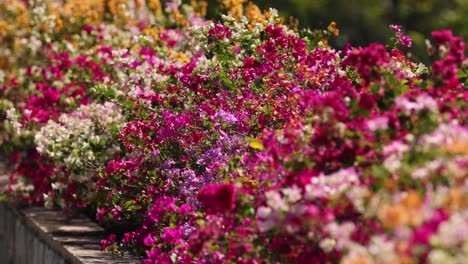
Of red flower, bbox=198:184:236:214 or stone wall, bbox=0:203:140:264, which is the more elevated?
stone wall, bbox=0:203:140:264

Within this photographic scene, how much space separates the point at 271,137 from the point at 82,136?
125 inches

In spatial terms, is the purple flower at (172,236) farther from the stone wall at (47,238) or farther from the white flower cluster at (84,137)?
the white flower cluster at (84,137)

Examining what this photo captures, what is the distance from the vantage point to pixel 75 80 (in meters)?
8.66

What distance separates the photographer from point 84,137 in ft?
22.9

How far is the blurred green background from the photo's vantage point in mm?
27312

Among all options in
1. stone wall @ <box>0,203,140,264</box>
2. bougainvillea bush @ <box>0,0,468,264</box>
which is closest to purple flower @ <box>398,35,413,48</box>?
bougainvillea bush @ <box>0,0,468,264</box>

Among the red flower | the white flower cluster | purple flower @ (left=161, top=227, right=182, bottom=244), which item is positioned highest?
the white flower cluster

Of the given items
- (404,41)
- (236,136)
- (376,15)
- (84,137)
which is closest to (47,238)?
(84,137)

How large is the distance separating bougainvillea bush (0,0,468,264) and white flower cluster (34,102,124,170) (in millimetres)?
11

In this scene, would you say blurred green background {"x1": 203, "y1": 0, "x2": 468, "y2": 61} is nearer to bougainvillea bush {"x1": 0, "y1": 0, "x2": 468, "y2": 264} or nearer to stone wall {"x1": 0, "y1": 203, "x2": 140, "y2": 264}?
bougainvillea bush {"x1": 0, "y1": 0, "x2": 468, "y2": 264}

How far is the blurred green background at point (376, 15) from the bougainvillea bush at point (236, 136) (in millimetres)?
17667

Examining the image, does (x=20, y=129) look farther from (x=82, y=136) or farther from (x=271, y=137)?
(x=271, y=137)

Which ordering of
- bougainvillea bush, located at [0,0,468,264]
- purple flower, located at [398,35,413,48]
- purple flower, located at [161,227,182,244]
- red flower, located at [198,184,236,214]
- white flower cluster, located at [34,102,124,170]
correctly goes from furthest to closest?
white flower cluster, located at [34,102,124,170] → purple flower, located at [398,35,413,48] → purple flower, located at [161,227,182,244] → red flower, located at [198,184,236,214] → bougainvillea bush, located at [0,0,468,264]

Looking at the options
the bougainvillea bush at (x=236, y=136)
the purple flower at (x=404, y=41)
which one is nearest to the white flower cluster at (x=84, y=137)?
the bougainvillea bush at (x=236, y=136)
